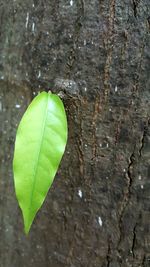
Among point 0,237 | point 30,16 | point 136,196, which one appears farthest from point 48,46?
point 0,237

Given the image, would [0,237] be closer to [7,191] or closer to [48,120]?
[7,191]

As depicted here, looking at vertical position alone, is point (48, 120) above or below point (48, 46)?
below

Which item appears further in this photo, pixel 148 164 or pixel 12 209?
pixel 12 209
